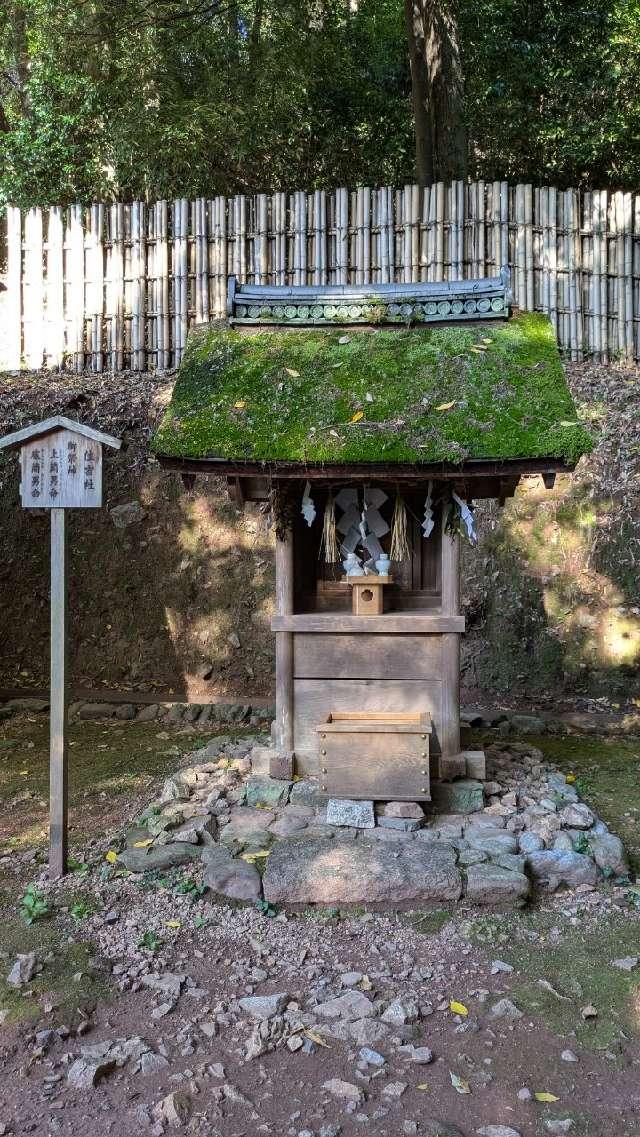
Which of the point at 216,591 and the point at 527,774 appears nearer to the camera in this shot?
the point at 527,774

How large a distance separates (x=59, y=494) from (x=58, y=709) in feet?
4.28

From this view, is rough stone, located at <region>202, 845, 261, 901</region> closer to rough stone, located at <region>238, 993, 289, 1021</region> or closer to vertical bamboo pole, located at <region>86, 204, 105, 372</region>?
rough stone, located at <region>238, 993, 289, 1021</region>

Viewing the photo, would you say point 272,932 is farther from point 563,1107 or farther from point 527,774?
point 527,774

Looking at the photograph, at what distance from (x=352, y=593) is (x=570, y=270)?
653 cm

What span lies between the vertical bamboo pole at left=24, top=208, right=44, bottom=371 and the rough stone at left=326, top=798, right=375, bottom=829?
27.5ft

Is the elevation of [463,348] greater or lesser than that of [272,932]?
greater

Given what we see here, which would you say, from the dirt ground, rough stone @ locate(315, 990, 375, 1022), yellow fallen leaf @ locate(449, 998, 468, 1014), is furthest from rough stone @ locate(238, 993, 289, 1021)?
yellow fallen leaf @ locate(449, 998, 468, 1014)

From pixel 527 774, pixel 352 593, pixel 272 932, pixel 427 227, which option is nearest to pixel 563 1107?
pixel 272 932

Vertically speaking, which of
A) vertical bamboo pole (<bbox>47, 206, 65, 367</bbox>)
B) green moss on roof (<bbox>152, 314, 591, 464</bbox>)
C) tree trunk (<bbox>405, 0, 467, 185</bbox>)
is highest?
tree trunk (<bbox>405, 0, 467, 185</bbox>)

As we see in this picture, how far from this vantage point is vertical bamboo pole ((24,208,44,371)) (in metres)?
10.9

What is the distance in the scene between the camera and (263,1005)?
3.57 metres

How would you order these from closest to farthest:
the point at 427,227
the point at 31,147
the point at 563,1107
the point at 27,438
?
the point at 563,1107 → the point at 27,438 → the point at 427,227 → the point at 31,147

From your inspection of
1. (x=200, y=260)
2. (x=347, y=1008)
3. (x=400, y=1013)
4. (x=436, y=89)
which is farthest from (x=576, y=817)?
(x=436, y=89)

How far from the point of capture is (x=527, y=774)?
618 centimetres
